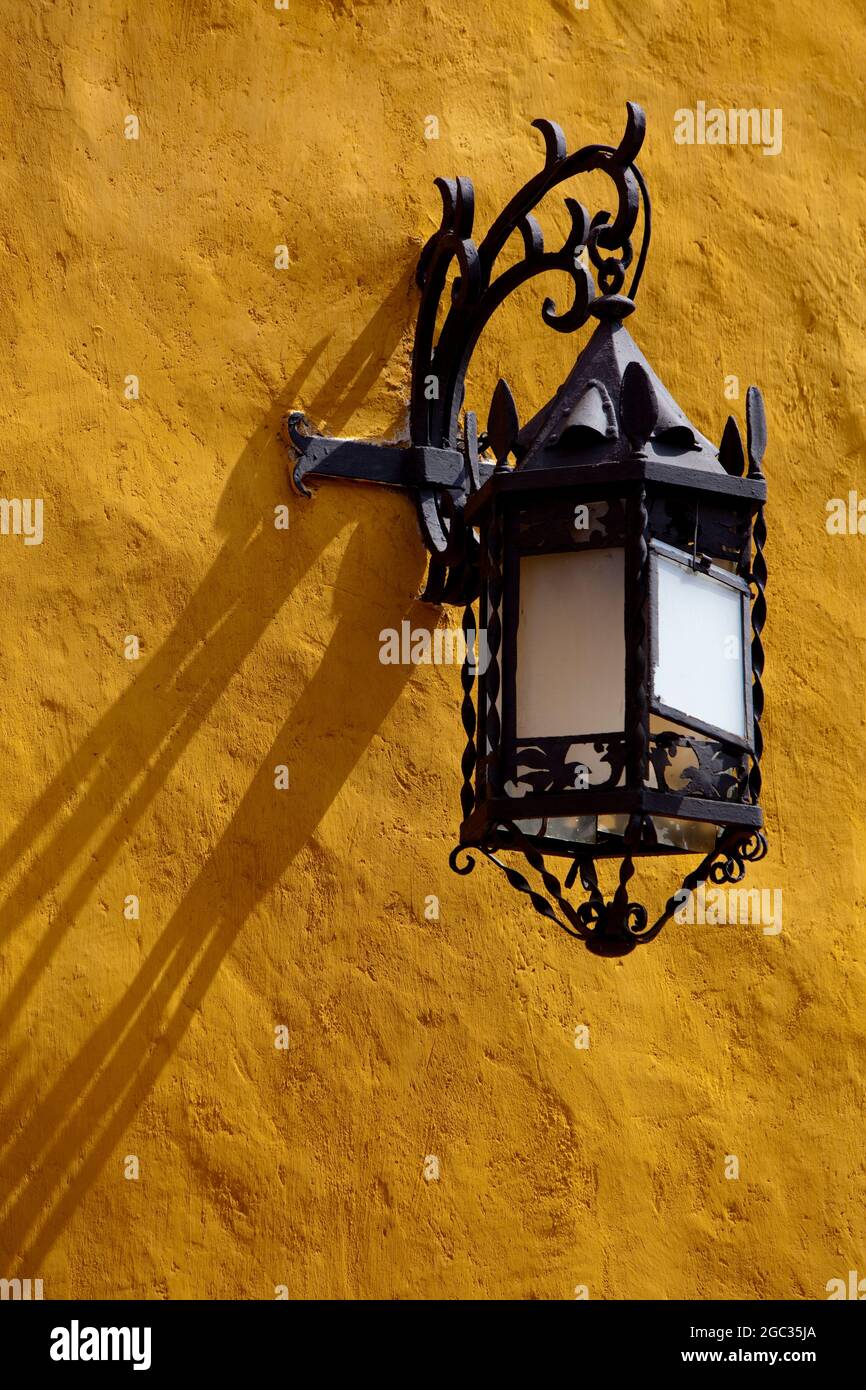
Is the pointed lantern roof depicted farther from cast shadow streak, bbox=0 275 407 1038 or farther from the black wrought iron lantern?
cast shadow streak, bbox=0 275 407 1038

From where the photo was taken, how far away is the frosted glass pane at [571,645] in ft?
9.93

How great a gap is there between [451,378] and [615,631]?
1.02 meters

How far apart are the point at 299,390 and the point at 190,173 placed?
48 centimetres

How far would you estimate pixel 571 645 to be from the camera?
309cm

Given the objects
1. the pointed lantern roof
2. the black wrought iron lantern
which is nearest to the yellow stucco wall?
the black wrought iron lantern

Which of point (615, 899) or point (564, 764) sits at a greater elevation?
point (564, 764)

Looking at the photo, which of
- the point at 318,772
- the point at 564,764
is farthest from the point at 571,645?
the point at 318,772

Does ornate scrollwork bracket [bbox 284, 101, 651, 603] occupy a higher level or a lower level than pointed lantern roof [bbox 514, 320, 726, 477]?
higher

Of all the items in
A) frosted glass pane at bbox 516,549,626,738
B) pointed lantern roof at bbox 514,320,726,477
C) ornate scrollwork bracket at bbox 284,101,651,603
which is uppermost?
ornate scrollwork bracket at bbox 284,101,651,603

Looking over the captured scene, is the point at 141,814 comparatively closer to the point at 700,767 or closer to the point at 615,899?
the point at 615,899

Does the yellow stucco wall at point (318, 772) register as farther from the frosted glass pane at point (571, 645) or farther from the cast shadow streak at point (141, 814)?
the frosted glass pane at point (571, 645)

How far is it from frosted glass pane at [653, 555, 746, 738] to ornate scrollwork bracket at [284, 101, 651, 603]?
494 mm

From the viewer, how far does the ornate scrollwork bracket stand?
11.7 feet

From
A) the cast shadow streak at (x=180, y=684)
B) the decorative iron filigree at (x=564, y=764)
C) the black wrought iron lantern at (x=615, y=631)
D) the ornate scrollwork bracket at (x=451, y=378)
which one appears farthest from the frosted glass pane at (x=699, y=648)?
the cast shadow streak at (x=180, y=684)
